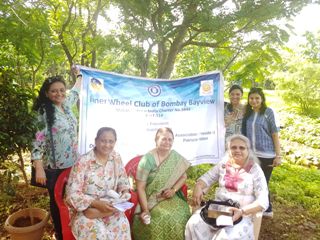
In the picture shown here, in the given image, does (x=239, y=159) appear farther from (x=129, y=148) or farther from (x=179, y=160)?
(x=129, y=148)

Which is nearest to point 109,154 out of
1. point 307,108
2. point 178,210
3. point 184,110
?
point 178,210

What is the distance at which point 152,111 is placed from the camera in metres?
3.88

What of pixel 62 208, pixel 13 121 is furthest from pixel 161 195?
pixel 13 121

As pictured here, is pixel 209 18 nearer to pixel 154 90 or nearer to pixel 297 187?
pixel 154 90

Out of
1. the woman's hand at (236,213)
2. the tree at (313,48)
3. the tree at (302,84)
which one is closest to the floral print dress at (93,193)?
the woman's hand at (236,213)

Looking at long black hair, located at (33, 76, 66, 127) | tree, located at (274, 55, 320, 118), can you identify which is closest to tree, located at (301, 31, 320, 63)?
tree, located at (274, 55, 320, 118)

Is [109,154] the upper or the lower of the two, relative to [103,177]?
upper

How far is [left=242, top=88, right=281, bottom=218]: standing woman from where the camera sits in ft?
12.8

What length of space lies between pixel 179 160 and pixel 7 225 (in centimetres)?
210

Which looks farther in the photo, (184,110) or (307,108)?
(307,108)

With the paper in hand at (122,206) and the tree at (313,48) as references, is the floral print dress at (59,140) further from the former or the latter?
the tree at (313,48)

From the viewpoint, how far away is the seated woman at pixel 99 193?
9.09ft

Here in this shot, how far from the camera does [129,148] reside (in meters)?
3.81

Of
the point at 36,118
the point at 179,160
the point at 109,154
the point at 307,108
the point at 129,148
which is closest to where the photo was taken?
the point at 36,118
